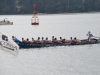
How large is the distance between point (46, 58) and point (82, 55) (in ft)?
17.4

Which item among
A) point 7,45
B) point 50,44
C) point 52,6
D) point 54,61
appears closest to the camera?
point 7,45

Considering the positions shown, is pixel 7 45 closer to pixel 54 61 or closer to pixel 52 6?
pixel 54 61

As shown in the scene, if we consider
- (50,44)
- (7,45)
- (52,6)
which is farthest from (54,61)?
(52,6)

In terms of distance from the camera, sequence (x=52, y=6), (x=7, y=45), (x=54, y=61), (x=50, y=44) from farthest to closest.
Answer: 1. (x=52, y=6)
2. (x=50, y=44)
3. (x=54, y=61)
4. (x=7, y=45)

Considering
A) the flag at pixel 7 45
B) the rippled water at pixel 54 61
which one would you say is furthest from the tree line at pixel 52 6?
the flag at pixel 7 45

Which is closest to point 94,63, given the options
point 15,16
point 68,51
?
point 68,51

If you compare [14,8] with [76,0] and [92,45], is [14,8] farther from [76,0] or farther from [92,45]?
[92,45]

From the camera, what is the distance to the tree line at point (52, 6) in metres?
178

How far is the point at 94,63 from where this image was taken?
152 feet

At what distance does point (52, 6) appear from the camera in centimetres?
17938

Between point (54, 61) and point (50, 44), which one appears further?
point (50, 44)

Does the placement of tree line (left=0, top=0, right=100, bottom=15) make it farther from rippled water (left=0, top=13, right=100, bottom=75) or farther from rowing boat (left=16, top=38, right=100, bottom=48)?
rippled water (left=0, top=13, right=100, bottom=75)

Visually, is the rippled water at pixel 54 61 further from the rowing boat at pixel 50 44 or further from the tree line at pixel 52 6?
the tree line at pixel 52 6

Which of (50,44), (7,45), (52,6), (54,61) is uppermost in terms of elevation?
(7,45)
